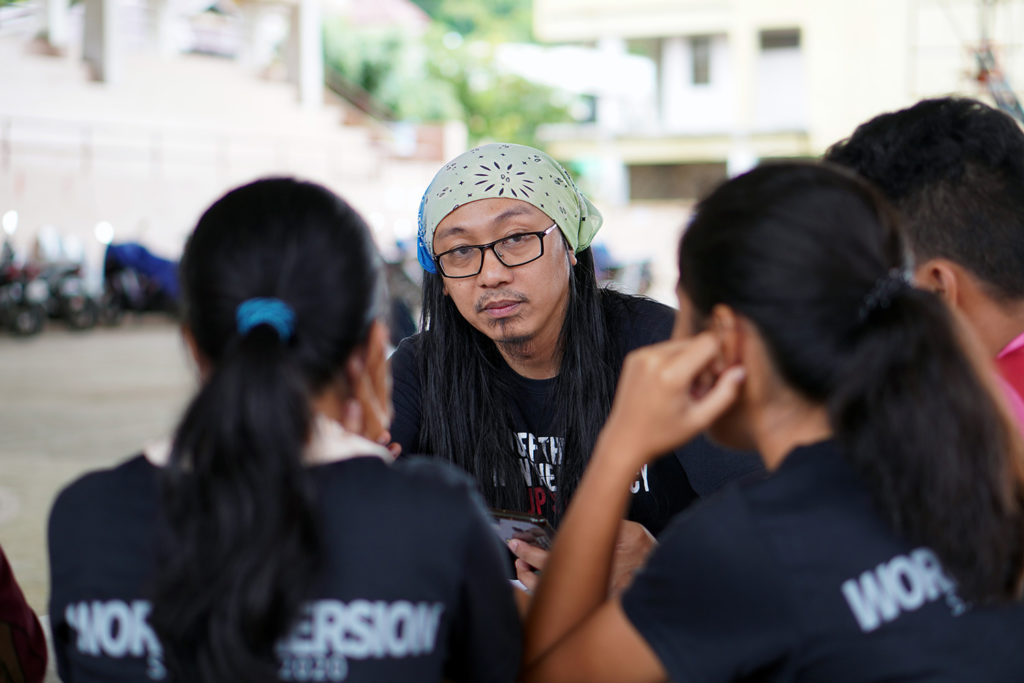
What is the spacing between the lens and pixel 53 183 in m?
14.4

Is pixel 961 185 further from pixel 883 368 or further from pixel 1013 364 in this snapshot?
pixel 883 368

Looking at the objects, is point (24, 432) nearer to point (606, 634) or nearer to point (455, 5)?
point (606, 634)

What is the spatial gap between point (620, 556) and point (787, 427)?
1.93 feet

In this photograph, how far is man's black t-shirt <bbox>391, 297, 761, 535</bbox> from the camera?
190 cm

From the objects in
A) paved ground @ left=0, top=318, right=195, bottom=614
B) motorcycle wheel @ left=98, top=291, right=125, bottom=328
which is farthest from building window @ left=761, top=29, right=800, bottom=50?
paved ground @ left=0, top=318, right=195, bottom=614

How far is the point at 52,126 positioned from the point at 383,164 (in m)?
7.44

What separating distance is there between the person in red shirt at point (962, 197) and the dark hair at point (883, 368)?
1.78 feet

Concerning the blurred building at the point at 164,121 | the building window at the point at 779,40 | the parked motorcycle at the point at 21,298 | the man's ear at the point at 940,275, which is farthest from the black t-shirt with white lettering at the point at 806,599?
the building window at the point at 779,40

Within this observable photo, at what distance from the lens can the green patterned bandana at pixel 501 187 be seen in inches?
82.0

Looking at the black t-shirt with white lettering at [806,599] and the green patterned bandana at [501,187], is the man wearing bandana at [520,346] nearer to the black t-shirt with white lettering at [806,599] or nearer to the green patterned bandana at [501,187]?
the green patterned bandana at [501,187]

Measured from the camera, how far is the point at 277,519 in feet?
3.37

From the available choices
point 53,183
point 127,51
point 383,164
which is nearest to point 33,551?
point 53,183

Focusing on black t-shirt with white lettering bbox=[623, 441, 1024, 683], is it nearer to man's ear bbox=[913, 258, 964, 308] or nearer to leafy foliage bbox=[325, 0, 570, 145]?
man's ear bbox=[913, 258, 964, 308]

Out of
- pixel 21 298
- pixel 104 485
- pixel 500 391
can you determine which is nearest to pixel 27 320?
pixel 21 298
